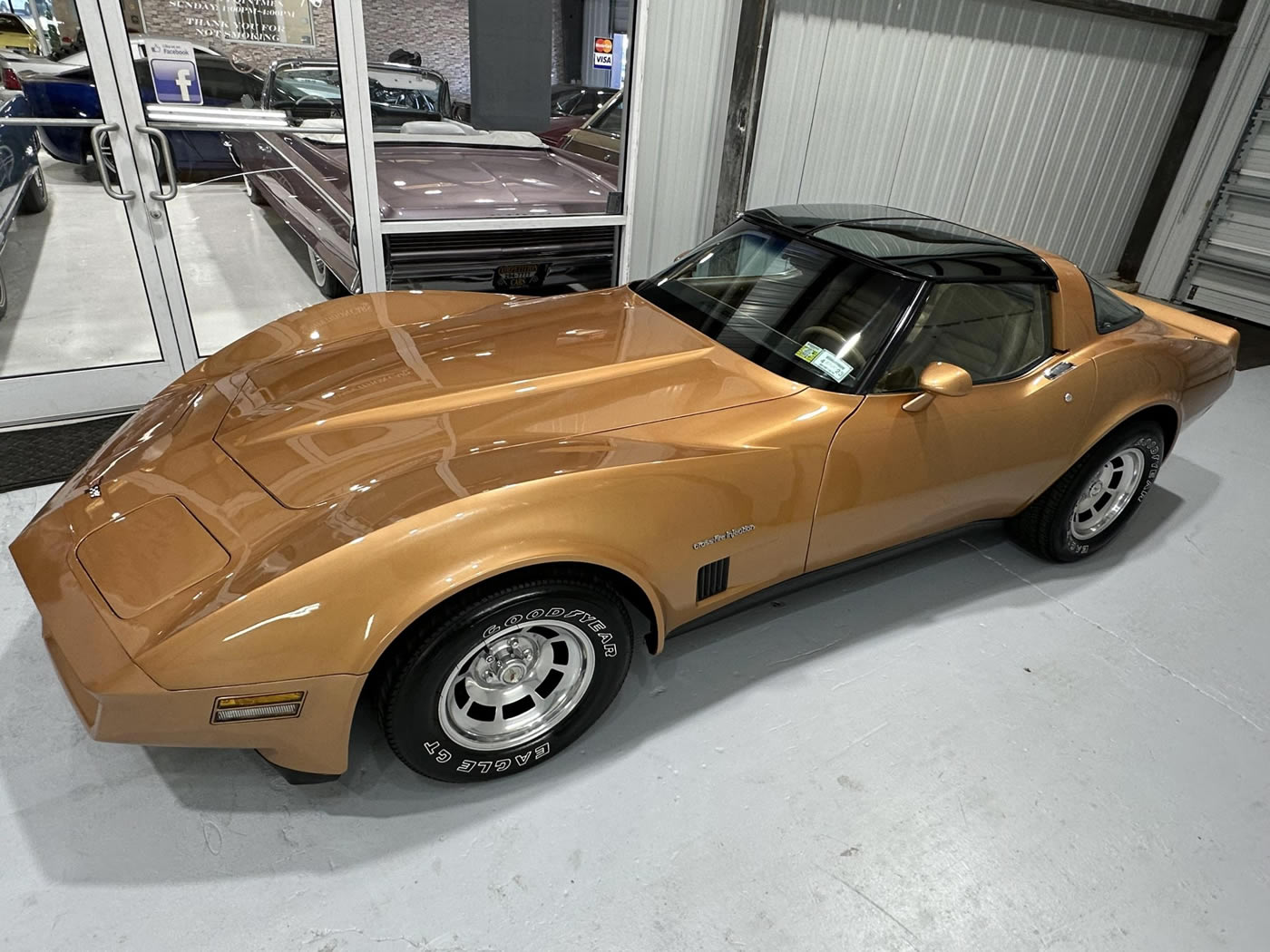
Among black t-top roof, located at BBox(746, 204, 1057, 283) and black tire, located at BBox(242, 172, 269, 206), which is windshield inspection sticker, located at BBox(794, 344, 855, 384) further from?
black tire, located at BBox(242, 172, 269, 206)

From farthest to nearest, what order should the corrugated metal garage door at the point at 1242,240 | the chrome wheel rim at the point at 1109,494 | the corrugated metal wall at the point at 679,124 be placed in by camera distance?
the corrugated metal garage door at the point at 1242,240 → the corrugated metal wall at the point at 679,124 → the chrome wheel rim at the point at 1109,494

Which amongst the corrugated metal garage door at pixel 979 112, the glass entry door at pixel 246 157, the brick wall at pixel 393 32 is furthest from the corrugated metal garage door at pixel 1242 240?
the glass entry door at pixel 246 157

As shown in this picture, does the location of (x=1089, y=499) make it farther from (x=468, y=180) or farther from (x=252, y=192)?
(x=252, y=192)

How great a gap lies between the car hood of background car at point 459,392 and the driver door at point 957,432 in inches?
12.8

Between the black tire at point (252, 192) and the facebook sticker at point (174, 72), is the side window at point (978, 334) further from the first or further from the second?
the black tire at point (252, 192)

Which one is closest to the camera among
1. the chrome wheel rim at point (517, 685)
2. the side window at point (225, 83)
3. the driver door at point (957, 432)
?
the chrome wheel rim at point (517, 685)

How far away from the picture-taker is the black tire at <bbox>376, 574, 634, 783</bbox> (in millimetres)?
1752

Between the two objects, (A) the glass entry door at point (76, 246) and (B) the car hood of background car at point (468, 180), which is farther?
(B) the car hood of background car at point (468, 180)

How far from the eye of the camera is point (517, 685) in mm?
2039

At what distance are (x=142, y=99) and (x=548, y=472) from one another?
9.64 feet

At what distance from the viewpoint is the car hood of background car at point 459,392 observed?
6.52 feet

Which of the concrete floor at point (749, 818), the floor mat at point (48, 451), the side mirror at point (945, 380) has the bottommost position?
the floor mat at point (48, 451)

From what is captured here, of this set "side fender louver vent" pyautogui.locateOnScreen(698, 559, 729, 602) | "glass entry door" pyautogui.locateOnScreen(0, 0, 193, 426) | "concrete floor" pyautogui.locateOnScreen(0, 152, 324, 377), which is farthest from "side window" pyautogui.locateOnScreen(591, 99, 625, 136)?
"side fender louver vent" pyautogui.locateOnScreen(698, 559, 729, 602)

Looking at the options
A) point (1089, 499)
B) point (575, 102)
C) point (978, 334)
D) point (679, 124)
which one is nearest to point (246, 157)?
point (679, 124)
